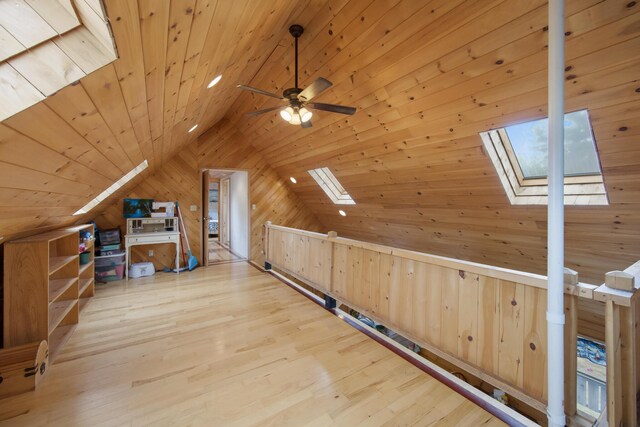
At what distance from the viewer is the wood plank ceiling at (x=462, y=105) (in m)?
1.61

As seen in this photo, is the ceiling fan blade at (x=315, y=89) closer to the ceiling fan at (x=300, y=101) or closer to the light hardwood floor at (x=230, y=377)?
the ceiling fan at (x=300, y=101)

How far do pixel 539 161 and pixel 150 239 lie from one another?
5.64 m

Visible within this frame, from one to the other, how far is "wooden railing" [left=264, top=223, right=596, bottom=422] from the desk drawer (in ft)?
11.2

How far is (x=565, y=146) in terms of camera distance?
8.12ft

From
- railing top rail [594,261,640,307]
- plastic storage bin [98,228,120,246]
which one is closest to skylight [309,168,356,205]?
plastic storage bin [98,228,120,246]

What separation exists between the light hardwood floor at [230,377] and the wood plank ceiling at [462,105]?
2.09 meters

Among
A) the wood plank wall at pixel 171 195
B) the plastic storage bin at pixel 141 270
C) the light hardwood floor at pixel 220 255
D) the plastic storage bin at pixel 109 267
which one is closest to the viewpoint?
the plastic storage bin at pixel 109 267

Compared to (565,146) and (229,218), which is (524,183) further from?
(229,218)

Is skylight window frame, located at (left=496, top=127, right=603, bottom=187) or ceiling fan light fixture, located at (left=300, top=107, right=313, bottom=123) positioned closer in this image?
skylight window frame, located at (left=496, top=127, right=603, bottom=187)

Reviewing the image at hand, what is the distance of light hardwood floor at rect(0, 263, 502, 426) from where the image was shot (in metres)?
1.70

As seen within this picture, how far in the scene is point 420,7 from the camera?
1.83 m

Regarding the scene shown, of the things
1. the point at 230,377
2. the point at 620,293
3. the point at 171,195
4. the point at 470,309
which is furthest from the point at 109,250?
the point at 620,293

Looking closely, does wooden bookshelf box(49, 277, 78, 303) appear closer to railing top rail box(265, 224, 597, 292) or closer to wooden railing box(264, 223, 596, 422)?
wooden railing box(264, 223, 596, 422)

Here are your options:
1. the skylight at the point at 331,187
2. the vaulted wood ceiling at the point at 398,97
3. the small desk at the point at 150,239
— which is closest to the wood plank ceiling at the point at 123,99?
the vaulted wood ceiling at the point at 398,97
